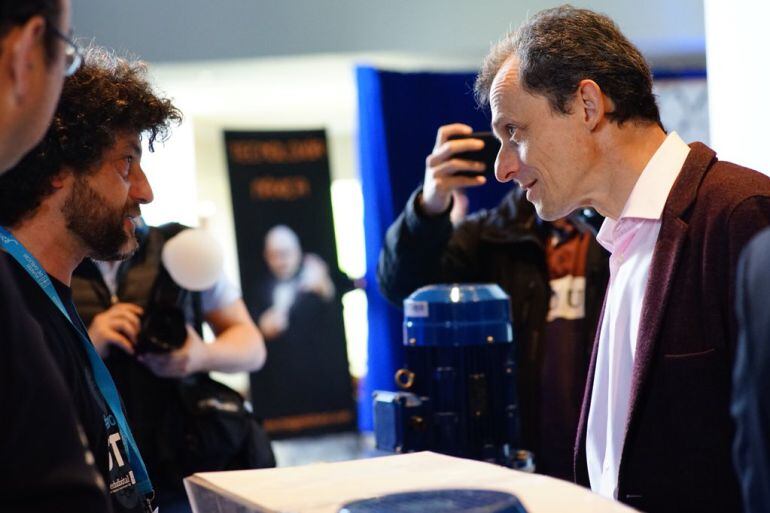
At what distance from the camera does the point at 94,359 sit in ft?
5.46

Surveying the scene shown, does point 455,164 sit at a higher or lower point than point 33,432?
higher

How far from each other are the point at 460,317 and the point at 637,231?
29.5 inches

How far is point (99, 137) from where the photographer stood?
1975mm

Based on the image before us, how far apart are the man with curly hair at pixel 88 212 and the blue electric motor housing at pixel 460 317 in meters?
0.79

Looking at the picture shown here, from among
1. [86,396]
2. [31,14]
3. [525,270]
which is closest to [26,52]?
[31,14]

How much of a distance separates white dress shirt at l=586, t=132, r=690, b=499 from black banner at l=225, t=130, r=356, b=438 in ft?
17.2

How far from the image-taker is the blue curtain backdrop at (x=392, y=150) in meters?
5.63

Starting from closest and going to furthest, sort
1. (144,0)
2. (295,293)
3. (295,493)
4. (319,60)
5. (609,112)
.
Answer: (295,493), (609,112), (144,0), (319,60), (295,293)

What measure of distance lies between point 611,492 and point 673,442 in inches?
6.6

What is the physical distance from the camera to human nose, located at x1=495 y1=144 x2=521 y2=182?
2018mm

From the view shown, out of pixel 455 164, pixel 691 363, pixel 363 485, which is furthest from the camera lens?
pixel 455 164

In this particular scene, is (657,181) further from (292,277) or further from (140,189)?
(292,277)

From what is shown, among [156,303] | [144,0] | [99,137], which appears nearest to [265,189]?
[144,0]

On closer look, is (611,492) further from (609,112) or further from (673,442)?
(609,112)
